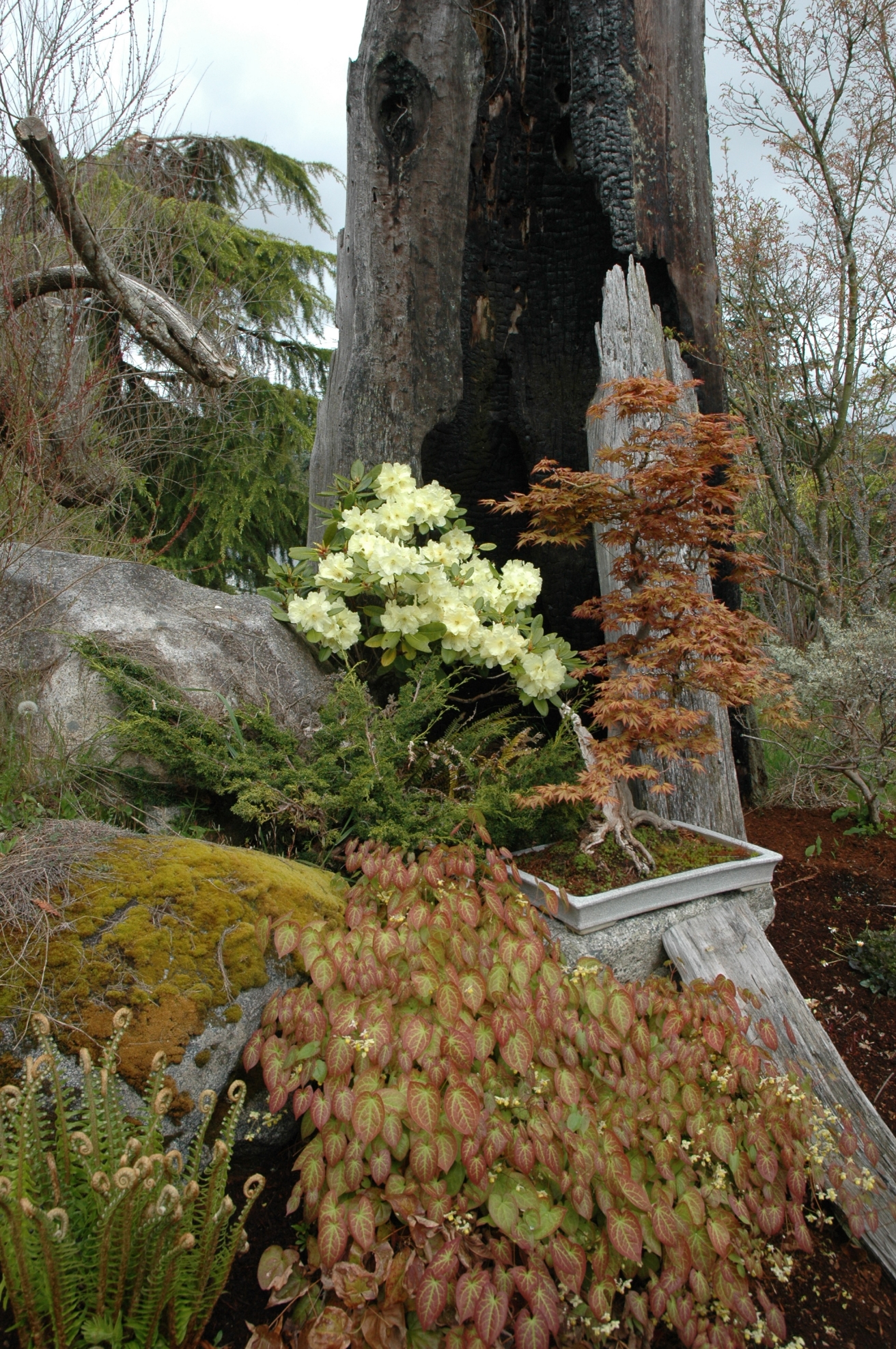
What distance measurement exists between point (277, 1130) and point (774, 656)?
10.7 ft

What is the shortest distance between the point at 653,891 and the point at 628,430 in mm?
1867

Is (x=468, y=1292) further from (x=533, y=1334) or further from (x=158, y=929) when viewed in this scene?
(x=158, y=929)

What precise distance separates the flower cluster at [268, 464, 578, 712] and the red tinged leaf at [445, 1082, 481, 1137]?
169 centimetres

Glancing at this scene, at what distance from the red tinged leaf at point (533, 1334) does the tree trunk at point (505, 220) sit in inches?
119

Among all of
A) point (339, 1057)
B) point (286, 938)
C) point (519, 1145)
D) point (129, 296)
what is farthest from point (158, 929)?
point (129, 296)

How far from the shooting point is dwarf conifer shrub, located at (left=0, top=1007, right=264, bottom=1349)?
1.27 metres

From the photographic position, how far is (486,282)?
3.77 meters

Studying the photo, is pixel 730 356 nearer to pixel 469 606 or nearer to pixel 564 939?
pixel 469 606

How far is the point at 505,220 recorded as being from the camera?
12.2 ft

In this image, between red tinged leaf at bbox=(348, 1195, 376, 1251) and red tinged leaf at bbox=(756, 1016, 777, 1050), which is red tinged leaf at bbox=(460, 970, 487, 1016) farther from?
red tinged leaf at bbox=(756, 1016, 777, 1050)

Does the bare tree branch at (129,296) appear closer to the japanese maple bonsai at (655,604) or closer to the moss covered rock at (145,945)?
the japanese maple bonsai at (655,604)

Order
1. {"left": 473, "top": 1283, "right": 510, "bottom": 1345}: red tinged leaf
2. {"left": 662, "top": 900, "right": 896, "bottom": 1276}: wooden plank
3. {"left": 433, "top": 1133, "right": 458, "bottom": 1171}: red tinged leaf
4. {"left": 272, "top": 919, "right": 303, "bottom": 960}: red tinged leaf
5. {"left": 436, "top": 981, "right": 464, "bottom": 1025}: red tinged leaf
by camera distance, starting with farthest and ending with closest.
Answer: {"left": 662, "top": 900, "right": 896, "bottom": 1276}: wooden plank < {"left": 272, "top": 919, "right": 303, "bottom": 960}: red tinged leaf < {"left": 436, "top": 981, "right": 464, "bottom": 1025}: red tinged leaf < {"left": 433, "top": 1133, "right": 458, "bottom": 1171}: red tinged leaf < {"left": 473, "top": 1283, "right": 510, "bottom": 1345}: red tinged leaf

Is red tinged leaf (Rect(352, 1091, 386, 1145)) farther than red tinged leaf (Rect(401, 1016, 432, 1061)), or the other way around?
red tinged leaf (Rect(401, 1016, 432, 1061))

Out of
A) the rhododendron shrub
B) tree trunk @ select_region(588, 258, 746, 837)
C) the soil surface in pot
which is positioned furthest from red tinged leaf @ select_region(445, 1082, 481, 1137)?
tree trunk @ select_region(588, 258, 746, 837)
